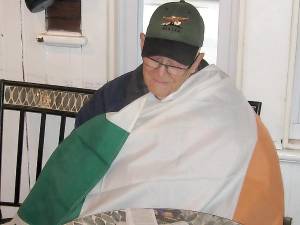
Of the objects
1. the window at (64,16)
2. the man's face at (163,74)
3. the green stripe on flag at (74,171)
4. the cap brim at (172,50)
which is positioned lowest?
the green stripe on flag at (74,171)

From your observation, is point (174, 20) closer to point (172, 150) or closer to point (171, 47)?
point (171, 47)

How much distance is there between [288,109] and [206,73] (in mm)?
512

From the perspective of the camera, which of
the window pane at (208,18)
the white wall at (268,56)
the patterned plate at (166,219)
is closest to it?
the patterned plate at (166,219)

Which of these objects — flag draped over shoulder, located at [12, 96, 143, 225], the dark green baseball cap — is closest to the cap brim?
the dark green baseball cap

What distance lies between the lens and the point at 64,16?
85.7 inches

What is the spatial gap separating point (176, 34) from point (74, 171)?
1.68ft

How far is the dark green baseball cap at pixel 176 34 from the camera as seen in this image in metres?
1.54

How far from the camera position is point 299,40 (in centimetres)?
201

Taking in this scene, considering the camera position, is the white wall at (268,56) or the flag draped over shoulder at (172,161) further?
the white wall at (268,56)

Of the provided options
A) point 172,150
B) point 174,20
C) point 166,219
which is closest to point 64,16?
point 174,20

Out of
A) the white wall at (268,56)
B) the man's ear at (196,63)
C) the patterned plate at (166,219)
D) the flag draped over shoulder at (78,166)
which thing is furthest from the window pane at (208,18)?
the patterned plate at (166,219)

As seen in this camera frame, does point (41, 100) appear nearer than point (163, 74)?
No

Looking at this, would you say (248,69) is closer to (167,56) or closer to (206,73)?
(206,73)

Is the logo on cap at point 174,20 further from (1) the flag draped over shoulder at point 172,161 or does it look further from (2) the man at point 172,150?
(1) the flag draped over shoulder at point 172,161
